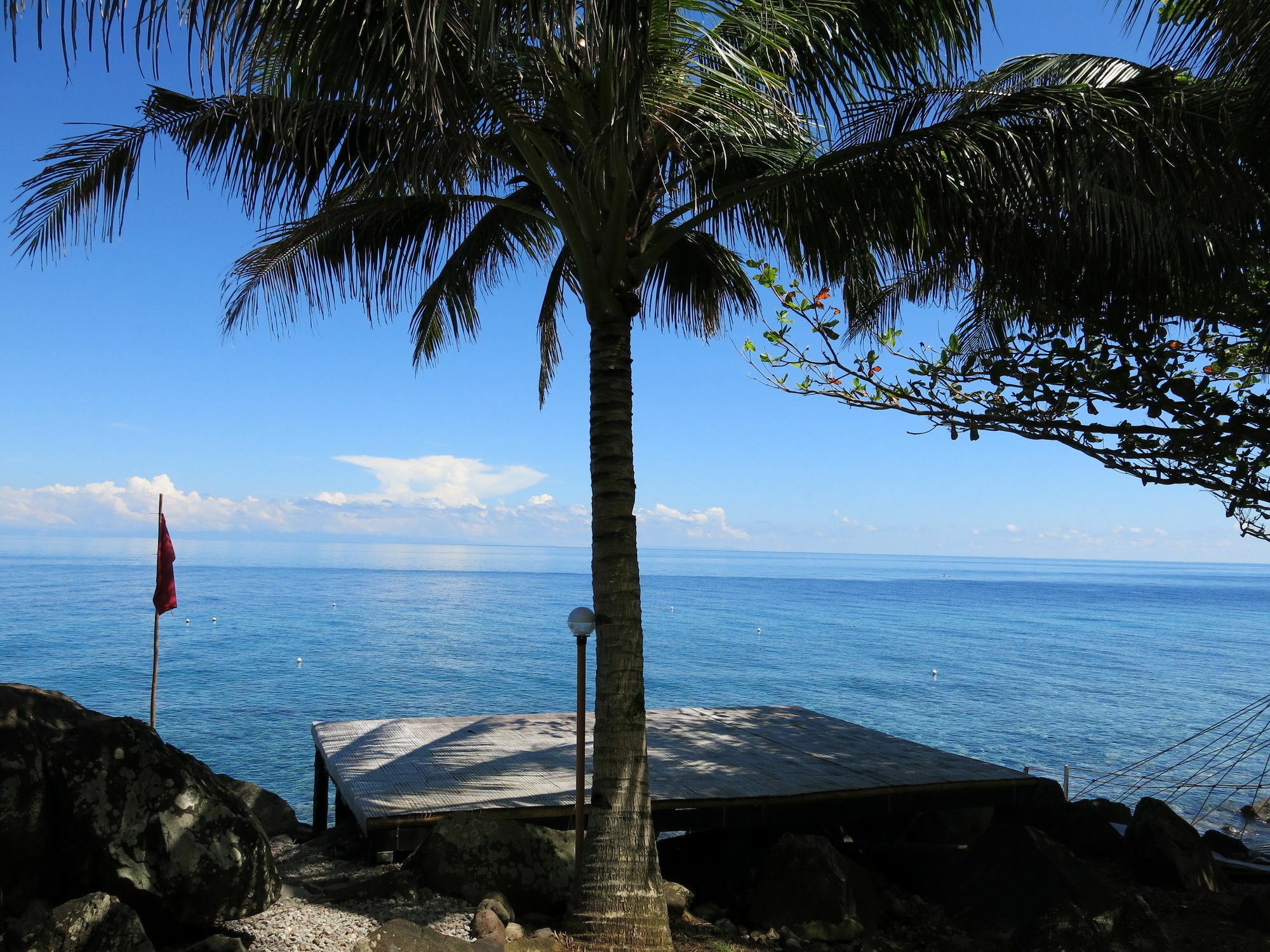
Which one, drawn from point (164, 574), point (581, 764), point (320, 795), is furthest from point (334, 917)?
point (164, 574)

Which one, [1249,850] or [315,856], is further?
[1249,850]

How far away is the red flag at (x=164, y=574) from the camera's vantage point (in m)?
10.9

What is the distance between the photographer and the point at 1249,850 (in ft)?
34.9

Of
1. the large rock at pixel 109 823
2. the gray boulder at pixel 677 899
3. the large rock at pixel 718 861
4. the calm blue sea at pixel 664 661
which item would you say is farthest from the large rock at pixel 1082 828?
the calm blue sea at pixel 664 661

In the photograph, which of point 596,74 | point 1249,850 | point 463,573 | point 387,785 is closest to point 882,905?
point 387,785

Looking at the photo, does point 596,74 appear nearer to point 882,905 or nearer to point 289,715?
point 882,905

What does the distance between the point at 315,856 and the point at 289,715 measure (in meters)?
22.7

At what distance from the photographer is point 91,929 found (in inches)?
171

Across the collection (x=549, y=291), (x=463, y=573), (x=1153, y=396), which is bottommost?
(x=463, y=573)

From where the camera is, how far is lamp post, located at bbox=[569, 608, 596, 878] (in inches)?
239

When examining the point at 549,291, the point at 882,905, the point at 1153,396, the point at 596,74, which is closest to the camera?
the point at 596,74

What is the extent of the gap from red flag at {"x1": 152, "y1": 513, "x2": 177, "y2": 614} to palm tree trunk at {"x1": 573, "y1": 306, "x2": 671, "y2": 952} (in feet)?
23.2

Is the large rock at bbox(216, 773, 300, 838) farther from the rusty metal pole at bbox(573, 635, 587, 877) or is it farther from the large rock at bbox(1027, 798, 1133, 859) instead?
the large rock at bbox(1027, 798, 1133, 859)

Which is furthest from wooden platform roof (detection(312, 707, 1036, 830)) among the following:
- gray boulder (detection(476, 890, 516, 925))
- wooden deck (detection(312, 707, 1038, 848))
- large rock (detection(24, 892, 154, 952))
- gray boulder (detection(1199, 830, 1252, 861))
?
gray boulder (detection(1199, 830, 1252, 861))
